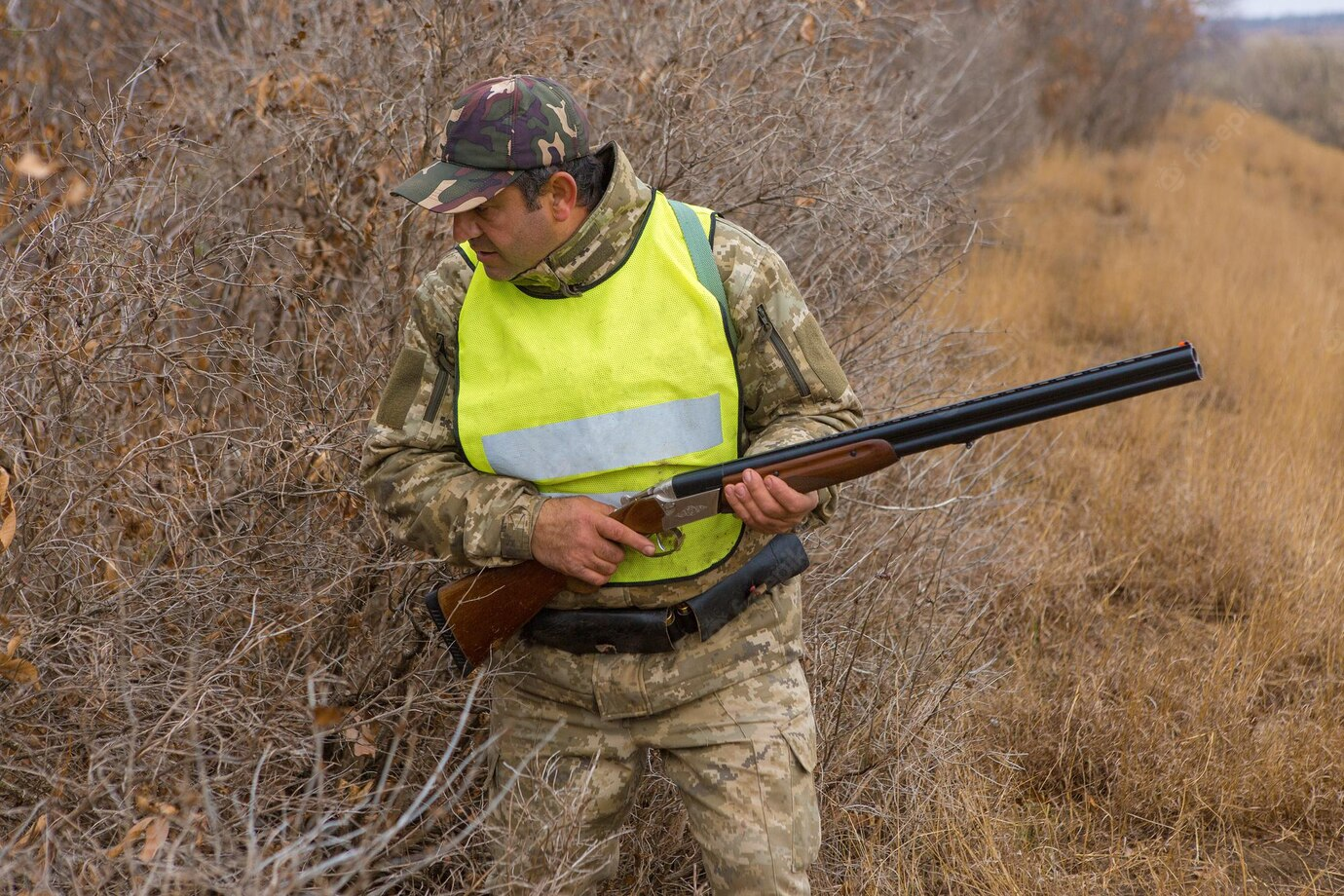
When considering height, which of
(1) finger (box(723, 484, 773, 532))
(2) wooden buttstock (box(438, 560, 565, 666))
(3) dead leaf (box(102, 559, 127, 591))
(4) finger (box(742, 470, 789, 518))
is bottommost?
(3) dead leaf (box(102, 559, 127, 591))

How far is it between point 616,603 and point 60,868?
3.80ft

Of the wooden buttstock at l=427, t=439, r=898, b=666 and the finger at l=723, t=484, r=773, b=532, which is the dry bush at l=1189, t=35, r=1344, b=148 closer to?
the wooden buttstock at l=427, t=439, r=898, b=666

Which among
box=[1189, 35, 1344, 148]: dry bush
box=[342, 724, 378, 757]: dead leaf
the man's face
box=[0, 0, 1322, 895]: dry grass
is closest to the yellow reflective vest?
the man's face

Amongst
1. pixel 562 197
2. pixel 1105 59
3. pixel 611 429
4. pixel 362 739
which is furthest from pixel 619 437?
pixel 1105 59

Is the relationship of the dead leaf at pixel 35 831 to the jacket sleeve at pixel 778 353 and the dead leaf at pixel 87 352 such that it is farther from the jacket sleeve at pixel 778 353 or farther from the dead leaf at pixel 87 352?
the jacket sleeve at pixel 778 353

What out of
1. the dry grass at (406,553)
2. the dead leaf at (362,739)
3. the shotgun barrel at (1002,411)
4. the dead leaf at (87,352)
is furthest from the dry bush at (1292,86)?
the dead leaf at (87,352)

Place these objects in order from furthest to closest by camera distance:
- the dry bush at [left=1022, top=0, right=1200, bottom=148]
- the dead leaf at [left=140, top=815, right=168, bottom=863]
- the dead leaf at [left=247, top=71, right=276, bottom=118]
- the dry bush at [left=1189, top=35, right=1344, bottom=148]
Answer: the dry bush at [left=1189, top=35, right=1344, bottom=148] → the dry bush at [left=1022, top=0, right=1200, bottom=148] → the dead leaf at [left=247, top=71, right=276, bottom=118] → the dead leaf at [left=140, top=815, right=168, bottom=863]

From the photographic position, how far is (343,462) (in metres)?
3.19

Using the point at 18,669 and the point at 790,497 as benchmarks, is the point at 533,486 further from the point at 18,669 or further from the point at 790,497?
the point at 18,669

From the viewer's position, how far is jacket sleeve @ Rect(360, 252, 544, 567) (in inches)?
98.0

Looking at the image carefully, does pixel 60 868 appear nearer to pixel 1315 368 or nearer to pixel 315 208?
pixel 315 208

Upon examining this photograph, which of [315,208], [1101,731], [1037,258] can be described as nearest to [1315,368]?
[1037,258]

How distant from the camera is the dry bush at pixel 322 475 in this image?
2.49 m

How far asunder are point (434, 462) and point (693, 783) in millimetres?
866
